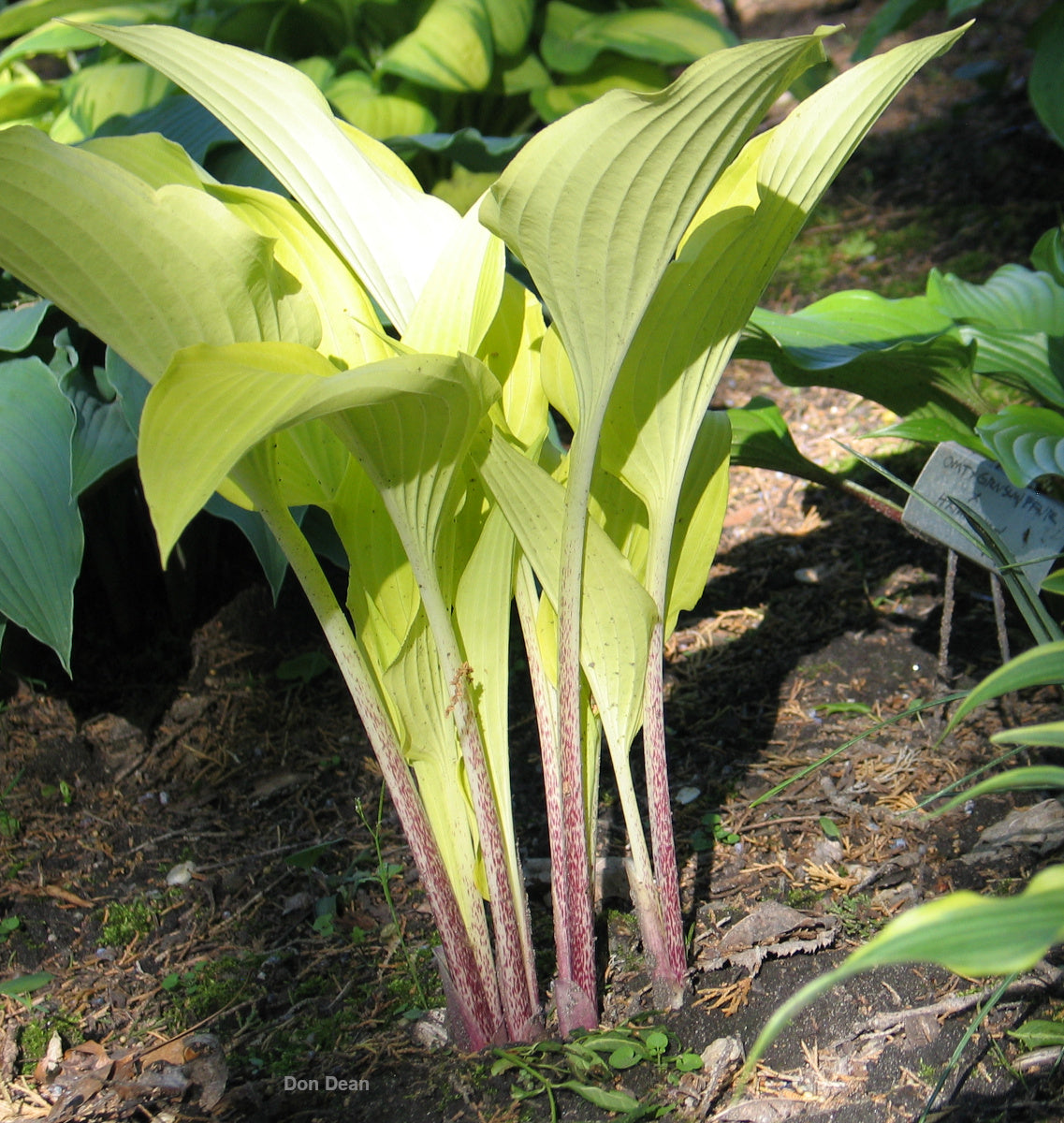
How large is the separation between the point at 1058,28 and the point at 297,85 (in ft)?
9.02

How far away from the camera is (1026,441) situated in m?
→ 1.27

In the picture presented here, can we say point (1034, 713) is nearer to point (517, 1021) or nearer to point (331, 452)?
point (517, 1021)

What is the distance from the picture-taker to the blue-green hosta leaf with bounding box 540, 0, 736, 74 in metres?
2.69

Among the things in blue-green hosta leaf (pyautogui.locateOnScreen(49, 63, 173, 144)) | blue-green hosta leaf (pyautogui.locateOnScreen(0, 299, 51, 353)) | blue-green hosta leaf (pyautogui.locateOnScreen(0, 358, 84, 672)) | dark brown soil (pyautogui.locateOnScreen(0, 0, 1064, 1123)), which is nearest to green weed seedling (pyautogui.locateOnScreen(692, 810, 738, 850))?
dark brown soil (pyautogui.locateOnScreen(0, 0, 1064, 1123))

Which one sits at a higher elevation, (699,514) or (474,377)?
(474,377)

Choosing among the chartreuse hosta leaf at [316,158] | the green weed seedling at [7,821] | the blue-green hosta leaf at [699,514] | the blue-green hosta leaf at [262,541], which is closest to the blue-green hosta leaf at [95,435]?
the blue-green hosta leaf at [262,541]

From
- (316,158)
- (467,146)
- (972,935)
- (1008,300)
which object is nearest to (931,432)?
(1008,300)

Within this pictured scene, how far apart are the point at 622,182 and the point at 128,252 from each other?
1.25 feet

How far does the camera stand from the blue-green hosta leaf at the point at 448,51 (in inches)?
101

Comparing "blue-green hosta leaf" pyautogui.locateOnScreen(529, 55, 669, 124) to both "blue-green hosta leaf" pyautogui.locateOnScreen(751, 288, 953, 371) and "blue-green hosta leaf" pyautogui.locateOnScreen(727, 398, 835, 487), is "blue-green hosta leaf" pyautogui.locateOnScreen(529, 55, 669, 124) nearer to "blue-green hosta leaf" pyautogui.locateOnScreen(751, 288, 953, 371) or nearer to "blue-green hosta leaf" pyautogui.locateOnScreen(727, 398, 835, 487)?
"blue-green hosta leaf" pyautogui.locateOnScreen(751, 288, 953, 371)

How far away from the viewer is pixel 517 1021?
104 cm

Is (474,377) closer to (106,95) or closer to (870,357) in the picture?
(870,357)

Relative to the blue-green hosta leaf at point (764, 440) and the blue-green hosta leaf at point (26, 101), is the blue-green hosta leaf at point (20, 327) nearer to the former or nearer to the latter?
the blue-green hosta leaf at point (764, 440)

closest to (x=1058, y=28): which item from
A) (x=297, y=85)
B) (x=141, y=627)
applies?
(x=297, y=85)
